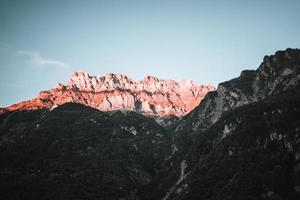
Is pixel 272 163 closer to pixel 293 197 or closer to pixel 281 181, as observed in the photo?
pixel 281 181

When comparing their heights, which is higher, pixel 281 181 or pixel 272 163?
pixel 272 163

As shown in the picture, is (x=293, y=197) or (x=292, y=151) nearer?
(x=293, y=197)

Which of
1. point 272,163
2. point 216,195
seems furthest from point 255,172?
point 216,195

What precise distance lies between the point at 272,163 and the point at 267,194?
23.1m

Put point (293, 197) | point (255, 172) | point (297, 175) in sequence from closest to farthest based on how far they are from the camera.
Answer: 1. point (293, 197)
2. point (297, 175)
3. point (255, 172)

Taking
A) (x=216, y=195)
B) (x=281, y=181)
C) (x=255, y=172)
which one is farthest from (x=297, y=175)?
(x=216, y=195)

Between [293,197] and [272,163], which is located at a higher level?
[272,163]

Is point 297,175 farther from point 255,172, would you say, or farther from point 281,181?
point 255,172

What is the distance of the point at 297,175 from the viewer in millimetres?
180875

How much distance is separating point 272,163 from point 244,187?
21515 mm

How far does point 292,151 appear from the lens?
198 meters

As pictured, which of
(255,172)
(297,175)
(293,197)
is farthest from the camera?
(255,172)

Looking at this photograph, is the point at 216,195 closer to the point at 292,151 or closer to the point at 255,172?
the point at 255,172

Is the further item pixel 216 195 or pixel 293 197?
pixel 216 195
